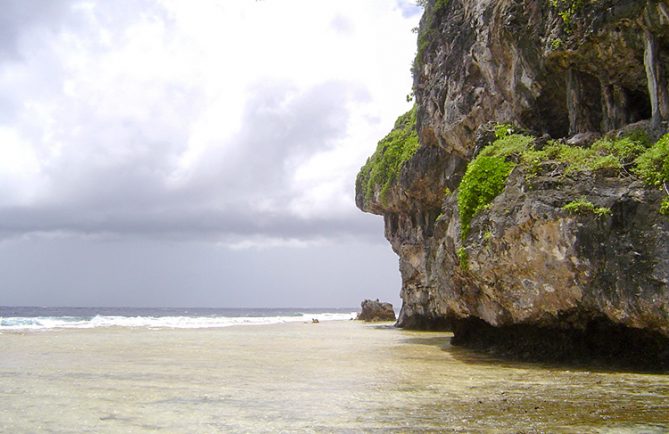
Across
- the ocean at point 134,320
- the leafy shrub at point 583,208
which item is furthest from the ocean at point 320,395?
the ocean at point 134,320

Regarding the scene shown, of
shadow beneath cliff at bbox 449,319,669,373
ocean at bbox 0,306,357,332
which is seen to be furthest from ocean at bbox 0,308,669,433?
ocean at bbox 0,306,357,332

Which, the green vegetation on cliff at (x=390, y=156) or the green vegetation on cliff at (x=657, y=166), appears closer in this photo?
the green vegetation on cliff at (x=657, y=166)

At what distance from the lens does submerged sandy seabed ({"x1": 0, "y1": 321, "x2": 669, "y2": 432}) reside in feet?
23.1

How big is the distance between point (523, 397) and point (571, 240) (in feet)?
16.0

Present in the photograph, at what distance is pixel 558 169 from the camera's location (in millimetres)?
13750

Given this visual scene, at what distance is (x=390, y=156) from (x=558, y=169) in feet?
68.7

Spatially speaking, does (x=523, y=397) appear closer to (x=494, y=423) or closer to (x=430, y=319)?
(x=494, y=423)

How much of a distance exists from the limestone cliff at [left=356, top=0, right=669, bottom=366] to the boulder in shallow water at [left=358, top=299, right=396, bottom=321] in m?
27.9

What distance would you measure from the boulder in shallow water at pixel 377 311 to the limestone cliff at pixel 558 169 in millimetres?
27858

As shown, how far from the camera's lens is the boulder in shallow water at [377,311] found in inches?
1911

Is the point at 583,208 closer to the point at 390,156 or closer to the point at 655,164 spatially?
the point at 655,164

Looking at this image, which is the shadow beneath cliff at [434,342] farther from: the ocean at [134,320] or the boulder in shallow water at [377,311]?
the boulder in shallow water at [377,311]

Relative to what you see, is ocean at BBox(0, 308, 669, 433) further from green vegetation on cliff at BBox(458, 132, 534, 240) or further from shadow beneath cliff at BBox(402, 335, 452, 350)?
shadow beneath cliff at BBox(402, 335, 452, 350)

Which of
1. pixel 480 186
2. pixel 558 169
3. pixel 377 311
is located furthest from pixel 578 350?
pixel 377 311
